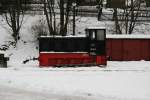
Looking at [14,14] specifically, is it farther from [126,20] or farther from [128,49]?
[128,49]

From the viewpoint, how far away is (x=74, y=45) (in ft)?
92.5

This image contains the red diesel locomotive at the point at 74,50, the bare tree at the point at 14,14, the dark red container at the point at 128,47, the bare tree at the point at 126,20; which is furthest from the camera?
the bare tree at the point at 126,20

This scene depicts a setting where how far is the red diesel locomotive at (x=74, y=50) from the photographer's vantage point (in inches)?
1096

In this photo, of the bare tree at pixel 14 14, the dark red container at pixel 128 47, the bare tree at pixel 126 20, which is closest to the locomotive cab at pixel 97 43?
the dark red container at pixel 128 47

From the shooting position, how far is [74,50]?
28.1m

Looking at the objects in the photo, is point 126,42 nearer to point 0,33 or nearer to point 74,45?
point 74,45

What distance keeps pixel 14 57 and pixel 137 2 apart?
18.4m

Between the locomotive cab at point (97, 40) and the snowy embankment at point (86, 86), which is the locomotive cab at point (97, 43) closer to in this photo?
the locomotive cab at point (97, 40)

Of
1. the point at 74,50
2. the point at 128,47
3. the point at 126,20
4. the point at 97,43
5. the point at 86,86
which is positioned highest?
the point at 126,20

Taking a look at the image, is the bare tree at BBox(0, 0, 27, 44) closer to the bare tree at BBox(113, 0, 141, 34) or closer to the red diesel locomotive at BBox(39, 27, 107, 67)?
the bare tree at BBox(113, 0, 141, 34)

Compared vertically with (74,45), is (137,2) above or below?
above

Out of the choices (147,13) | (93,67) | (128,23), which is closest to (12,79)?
(93,67)

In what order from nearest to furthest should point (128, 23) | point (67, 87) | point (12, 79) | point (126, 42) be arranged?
point (67, 87), point (12, 79), point (126, 42), point (128, 23)

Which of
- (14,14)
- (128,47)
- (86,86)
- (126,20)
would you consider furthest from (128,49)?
(86,86)
